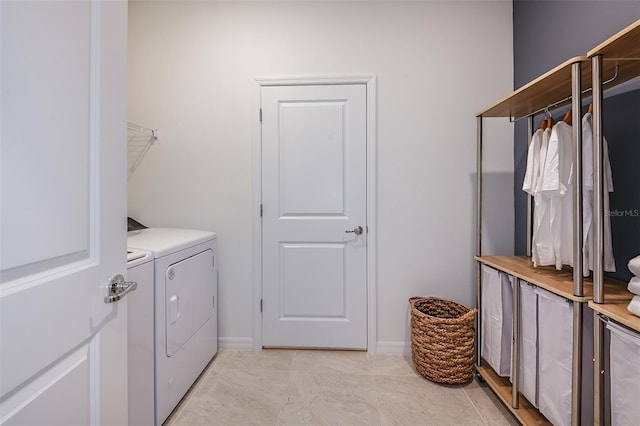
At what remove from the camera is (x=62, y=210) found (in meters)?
0.69

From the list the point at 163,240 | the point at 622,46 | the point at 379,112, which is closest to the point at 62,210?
the point at 163,240

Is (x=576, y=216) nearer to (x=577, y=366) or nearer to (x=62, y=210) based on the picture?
(x=577, y=366)

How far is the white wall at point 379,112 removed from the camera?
234 cm

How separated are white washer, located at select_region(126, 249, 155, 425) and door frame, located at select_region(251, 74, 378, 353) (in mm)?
977

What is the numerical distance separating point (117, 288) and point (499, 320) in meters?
1.88

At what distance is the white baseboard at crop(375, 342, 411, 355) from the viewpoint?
7.79 feet

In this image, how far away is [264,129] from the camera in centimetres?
241

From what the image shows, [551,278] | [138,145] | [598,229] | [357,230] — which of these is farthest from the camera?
[138,145]

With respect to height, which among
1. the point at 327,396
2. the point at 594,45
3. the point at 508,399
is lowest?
the point at 327,396

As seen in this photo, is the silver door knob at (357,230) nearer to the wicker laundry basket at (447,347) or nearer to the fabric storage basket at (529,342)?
the wicker laundry basket at (447,347)

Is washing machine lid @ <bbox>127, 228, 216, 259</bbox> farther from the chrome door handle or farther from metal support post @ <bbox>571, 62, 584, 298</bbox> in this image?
metal support post @ <bbox>571, 62, 584, 298</bbox>

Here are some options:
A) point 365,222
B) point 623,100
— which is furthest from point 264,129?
point 623,100

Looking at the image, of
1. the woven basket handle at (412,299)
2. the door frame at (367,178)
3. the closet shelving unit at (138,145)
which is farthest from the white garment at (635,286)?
the closet shelving unit at (138,145)

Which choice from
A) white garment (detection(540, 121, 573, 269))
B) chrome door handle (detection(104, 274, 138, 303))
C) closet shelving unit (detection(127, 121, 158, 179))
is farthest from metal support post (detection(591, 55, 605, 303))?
closet shelving unit (detection(127, 121, 158, 179))
